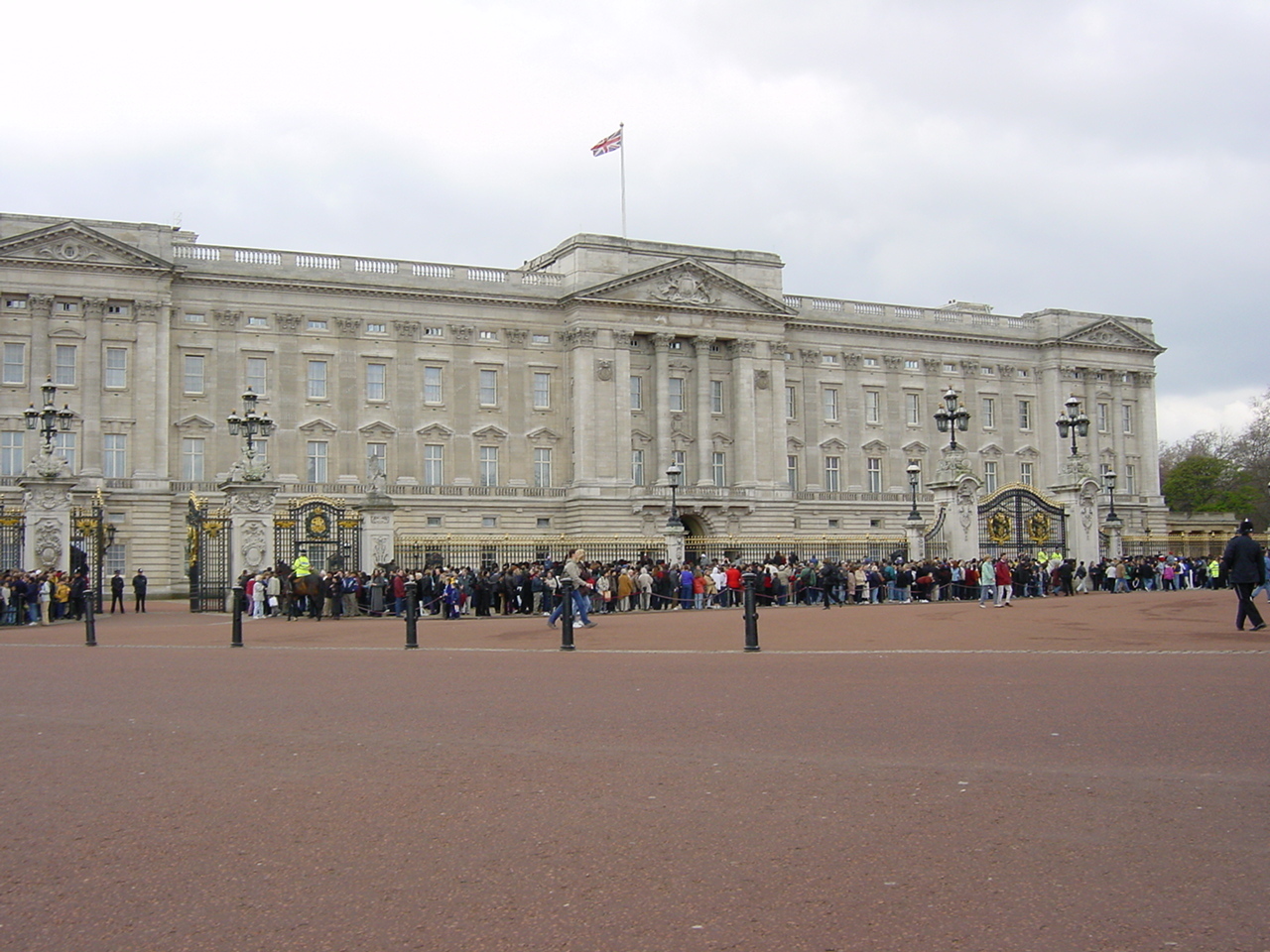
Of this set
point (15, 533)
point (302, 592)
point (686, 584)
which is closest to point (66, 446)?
point (15, 533)

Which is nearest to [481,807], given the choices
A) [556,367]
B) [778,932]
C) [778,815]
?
[778,815]

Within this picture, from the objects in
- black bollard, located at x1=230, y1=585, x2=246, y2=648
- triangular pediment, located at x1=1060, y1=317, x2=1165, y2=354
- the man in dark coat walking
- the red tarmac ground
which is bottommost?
the red tarmac ground

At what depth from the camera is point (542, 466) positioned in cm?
6712

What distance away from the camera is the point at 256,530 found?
112ft

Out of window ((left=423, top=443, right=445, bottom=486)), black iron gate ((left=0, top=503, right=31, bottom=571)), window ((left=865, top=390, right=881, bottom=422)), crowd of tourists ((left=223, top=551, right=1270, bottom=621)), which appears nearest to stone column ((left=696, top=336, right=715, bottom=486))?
window ((left=865, top=390, right=881, bottom=422))

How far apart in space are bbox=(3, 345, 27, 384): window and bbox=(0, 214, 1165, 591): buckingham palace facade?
80 mm

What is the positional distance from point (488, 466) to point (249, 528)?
3210 centimetres

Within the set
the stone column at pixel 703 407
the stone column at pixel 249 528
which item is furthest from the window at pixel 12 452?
the stone column at pixel 703 407

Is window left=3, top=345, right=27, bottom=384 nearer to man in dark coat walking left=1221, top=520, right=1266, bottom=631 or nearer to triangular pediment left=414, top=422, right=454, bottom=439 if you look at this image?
triangular pediment left=414, top=422, right=454, bottom=439

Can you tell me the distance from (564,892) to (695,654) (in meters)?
13.2

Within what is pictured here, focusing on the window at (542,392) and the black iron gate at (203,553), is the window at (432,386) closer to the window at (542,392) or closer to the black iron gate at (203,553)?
the window at (542,392)

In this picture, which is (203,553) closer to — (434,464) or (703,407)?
(434,464)

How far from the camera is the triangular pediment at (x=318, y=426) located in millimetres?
62625

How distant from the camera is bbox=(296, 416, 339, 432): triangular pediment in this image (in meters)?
62.6
